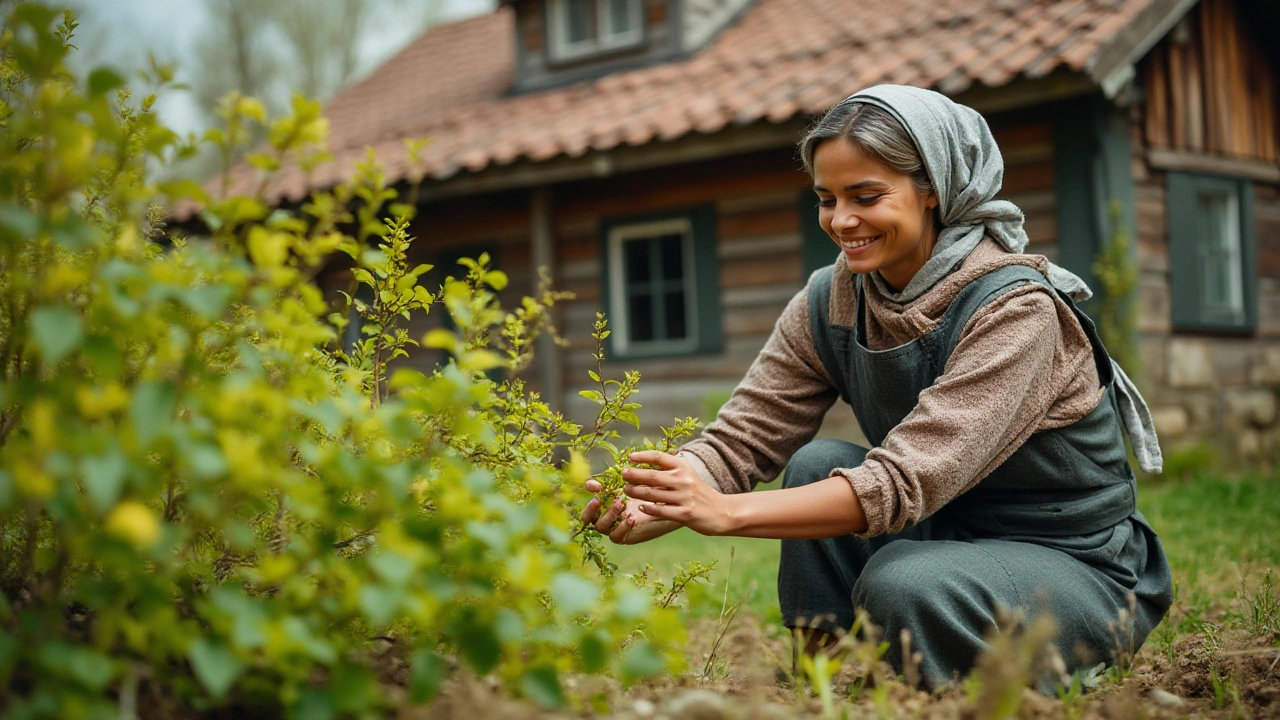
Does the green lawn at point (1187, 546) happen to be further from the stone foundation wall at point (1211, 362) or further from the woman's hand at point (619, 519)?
the stone foundation wall at point (1211, 362)

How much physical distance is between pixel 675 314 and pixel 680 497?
6.45 metres

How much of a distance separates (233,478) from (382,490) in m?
0.17

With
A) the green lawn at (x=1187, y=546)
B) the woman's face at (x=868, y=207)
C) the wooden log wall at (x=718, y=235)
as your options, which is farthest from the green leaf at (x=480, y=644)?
the wooden log wall at (x=718, y=235)

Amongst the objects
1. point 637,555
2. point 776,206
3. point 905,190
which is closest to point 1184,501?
point 637,555

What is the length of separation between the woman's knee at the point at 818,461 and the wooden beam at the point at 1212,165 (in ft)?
17.8

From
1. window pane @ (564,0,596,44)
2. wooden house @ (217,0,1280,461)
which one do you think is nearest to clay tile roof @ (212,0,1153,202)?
wooden house @ (217,0,1280,461)

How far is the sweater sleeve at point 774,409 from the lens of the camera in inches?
96.7

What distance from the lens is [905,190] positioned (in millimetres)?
2160

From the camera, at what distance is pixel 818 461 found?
2414 mm

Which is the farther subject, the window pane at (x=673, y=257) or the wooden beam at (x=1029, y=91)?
the window pane at (x=673, y=257)

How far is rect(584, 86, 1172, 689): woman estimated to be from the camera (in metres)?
1.93

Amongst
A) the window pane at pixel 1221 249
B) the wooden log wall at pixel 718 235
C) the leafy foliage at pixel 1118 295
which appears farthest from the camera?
the window pane at pixel 1221 249

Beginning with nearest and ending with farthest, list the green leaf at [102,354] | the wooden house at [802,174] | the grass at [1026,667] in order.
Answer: the green leaf at [102,354] < the grass at [1026,667] < the wooden house at [802,174]

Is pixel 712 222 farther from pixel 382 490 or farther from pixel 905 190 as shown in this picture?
pixel 382 490
